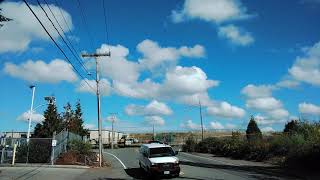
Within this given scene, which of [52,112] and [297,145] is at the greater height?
[52,112]

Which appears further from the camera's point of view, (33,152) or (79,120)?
(79,120)

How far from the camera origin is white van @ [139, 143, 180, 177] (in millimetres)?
26297

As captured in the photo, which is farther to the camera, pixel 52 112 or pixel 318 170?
pixel 52 112

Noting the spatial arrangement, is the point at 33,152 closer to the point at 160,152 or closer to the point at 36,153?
the point at 36,153

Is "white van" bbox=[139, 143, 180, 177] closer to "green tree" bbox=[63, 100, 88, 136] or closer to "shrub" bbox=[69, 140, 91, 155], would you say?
"shrub" bbox=[69, 140, 91, 155]

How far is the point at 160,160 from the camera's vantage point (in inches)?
1052

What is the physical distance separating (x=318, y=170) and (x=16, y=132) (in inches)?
3551

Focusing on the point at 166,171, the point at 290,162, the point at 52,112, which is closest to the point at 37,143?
the point at 166,171

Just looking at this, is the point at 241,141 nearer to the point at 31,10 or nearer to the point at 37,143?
the point at 37,143

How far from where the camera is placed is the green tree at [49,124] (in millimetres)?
60628

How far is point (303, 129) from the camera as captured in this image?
3819cm

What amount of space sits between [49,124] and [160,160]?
3742cm

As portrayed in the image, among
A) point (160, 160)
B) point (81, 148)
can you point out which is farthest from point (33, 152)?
point (160, 160)

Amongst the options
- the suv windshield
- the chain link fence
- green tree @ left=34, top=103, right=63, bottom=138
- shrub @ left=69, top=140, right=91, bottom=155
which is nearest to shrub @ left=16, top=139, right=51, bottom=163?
the chain link fence
